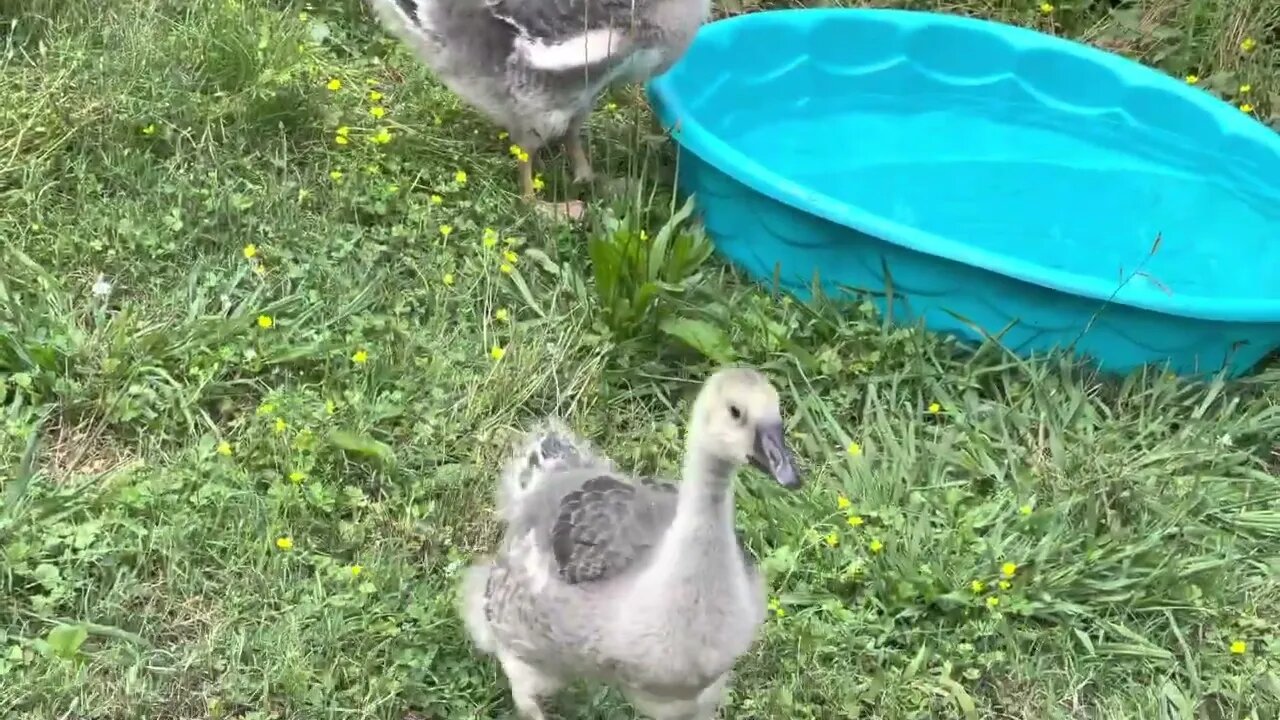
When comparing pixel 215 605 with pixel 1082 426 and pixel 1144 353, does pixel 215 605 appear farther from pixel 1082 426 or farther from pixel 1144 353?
pixel 1144 353

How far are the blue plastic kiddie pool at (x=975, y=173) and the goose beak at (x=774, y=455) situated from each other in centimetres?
164

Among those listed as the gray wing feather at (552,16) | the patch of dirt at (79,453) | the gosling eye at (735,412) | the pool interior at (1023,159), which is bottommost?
the patch of dirt at (79,453)

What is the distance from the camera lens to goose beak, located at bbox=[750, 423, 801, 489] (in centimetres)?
202

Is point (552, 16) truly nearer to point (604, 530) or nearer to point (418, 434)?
point (418, 434)

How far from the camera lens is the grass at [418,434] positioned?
285 centimetres

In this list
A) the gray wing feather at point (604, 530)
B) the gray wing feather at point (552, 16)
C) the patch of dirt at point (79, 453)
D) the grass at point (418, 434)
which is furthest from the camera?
the gray wing feather at point (552, 16)

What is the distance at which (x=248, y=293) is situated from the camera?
11.8ft

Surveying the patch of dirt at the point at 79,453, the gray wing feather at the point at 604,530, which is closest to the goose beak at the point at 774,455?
the gray wing feather at the point at 604,530

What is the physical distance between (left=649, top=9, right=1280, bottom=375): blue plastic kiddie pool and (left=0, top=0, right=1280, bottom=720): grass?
14 centimetres

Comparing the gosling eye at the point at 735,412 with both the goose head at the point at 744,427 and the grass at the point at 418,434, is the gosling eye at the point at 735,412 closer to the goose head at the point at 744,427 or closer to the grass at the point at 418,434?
the goose head at the point at 744,427

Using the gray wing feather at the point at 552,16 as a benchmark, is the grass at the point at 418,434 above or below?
below

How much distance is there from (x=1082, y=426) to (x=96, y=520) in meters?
2.48

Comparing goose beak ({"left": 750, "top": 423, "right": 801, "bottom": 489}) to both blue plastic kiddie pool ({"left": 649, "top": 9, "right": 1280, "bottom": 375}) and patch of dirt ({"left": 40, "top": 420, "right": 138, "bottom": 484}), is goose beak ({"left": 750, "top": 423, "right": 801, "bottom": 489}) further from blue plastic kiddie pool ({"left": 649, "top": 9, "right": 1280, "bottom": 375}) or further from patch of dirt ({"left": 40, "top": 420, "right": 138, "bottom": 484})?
patch of dirt ({"left": 40, "top": 420, "right": 138, "bottom": 484})

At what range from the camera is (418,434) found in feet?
10.7
